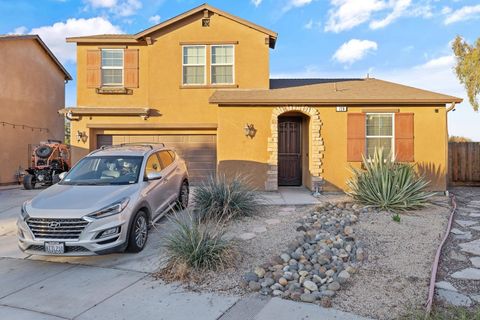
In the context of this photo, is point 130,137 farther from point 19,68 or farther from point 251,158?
point 19,68

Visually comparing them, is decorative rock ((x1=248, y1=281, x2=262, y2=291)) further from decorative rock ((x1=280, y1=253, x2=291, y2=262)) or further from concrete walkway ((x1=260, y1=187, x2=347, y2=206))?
concrete walkway ((x1=260, y1=187, x2=347, y2=206))

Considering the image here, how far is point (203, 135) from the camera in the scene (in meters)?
13.4

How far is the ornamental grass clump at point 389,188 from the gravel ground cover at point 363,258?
0.34m

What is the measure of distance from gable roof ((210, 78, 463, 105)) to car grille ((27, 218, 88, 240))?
22.2ft

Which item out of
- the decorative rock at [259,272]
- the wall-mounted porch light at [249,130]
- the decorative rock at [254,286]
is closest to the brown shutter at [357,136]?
the wall-mounted porch light at [249,130]

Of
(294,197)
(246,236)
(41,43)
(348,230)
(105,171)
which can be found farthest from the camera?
(41,43)

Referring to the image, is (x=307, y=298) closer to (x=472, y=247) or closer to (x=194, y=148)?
(x=472, y=247)

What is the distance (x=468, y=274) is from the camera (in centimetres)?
479

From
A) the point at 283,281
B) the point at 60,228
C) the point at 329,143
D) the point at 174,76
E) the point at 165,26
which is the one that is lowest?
the point at 283,281

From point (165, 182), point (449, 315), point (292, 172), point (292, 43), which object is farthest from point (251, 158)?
point (449, 315)

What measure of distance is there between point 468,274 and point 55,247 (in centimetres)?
580

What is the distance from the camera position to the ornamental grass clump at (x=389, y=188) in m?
7.90

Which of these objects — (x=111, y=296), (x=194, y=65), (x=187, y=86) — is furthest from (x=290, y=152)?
(x=111, y=296)


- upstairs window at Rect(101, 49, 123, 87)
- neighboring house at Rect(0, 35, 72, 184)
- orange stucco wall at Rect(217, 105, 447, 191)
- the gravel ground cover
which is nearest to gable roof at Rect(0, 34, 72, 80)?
neighboring house at Rect(0, 35, 72, 184)
